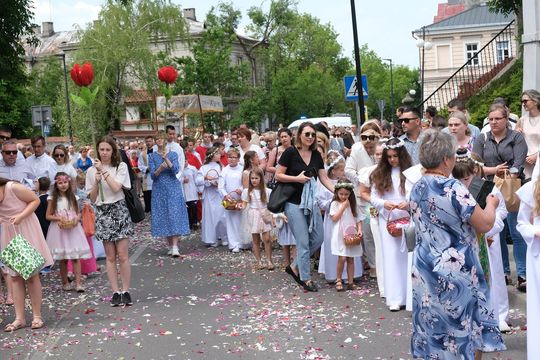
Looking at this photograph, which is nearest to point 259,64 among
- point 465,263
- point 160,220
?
point 160,220

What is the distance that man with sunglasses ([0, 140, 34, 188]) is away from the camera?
1237 centimetres

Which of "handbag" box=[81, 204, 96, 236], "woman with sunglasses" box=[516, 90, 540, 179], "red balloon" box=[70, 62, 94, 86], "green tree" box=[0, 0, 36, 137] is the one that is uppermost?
"green tree" box=[0, 0, 36, 137]

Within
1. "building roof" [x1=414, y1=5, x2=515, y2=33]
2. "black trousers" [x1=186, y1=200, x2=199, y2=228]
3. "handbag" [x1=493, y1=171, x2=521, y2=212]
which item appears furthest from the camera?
"building roof" [x1=414, y1=5, x2=515, y2=33]

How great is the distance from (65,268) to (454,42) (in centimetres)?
6891

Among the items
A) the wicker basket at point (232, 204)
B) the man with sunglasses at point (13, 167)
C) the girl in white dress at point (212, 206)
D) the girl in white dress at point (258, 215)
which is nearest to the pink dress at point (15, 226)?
the man with sunglasses at point (13, 167)

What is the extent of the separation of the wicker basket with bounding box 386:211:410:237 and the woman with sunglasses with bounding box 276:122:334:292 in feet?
5.44

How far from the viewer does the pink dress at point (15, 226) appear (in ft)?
29.7

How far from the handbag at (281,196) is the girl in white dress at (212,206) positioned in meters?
4.79

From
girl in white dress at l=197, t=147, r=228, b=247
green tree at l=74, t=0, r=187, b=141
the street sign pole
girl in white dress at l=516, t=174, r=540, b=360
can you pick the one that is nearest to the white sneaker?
girl in white dress at l=516, t=174, r=540, b=360

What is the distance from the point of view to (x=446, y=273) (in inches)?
222

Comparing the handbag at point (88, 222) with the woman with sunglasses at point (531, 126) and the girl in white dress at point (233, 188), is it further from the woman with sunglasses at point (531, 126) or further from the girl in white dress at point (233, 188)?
the woman with sunglasses at point (531, 126)

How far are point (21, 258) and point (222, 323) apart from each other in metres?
2.13

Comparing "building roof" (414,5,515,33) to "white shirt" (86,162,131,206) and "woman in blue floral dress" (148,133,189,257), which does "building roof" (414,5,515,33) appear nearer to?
"woman in blue floral dress" (148,133,189,257)

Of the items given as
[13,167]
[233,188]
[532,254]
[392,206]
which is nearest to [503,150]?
[392,206]
